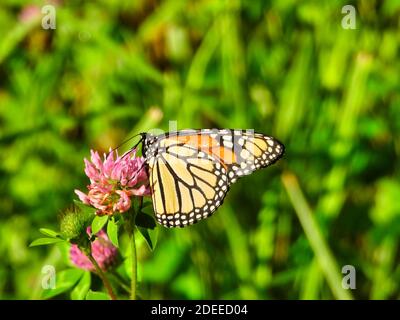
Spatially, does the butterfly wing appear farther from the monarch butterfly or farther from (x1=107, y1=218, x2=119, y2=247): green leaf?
(x1=107, y1=218, x2=119, y2=247): green leaf

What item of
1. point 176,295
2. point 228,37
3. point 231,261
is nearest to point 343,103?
point 228,37

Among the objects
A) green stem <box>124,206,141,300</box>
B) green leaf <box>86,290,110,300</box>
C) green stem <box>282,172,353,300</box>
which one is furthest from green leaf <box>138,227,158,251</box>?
green stem <box>282,172,353,300</box>

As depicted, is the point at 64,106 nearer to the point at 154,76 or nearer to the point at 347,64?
the point at 154,76

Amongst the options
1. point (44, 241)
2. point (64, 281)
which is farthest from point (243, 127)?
point (44, 241)

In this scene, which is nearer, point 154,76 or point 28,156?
point 154,76

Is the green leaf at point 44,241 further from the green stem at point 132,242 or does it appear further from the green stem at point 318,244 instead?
the green stem at point 318,244
